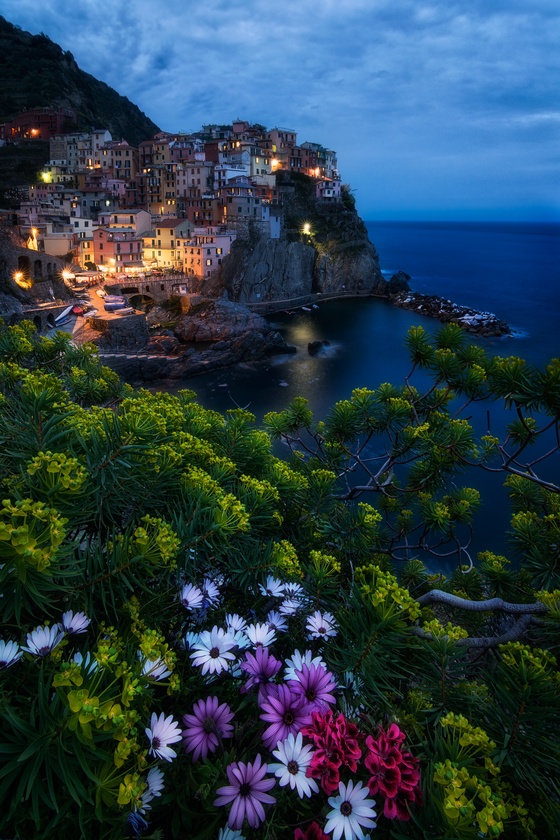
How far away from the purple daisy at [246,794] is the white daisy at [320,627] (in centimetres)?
71

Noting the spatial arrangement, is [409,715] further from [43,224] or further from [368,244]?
[368,244]

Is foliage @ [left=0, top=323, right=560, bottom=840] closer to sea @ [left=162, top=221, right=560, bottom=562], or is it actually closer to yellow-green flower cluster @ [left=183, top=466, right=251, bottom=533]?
yellow-green flower cluster @ [left=183, top=466, right=251, bottom=533]

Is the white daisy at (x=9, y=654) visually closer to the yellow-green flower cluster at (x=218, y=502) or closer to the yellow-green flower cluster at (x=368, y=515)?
the yellow-green flower cluster at (x=218, y=502)

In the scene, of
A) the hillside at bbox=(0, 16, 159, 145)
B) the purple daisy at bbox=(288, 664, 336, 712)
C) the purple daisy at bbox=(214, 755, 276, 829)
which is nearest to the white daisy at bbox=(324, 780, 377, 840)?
the purple daisy at bbox=(214, 755, 276, 829)

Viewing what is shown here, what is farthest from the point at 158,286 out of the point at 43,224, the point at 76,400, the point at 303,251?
the point at 76,400

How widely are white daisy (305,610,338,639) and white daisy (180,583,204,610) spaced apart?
1.75 ft

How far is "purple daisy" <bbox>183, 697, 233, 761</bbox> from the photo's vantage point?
1.74m

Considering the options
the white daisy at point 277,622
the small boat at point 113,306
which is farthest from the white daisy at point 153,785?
the small boat at point 113,306

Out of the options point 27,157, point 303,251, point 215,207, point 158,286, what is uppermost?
point 27,157

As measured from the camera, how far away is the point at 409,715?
6.59ft

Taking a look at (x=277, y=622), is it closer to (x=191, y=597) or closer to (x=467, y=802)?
(x=191, y=597)

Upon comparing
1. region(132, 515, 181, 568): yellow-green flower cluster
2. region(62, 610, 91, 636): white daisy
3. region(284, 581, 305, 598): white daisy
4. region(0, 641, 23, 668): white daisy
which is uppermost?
region(132, 515, 181, 568): yellow-green flower cluster

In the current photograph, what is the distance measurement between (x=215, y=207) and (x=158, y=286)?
14.0 metres

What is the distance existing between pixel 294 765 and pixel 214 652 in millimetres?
578
